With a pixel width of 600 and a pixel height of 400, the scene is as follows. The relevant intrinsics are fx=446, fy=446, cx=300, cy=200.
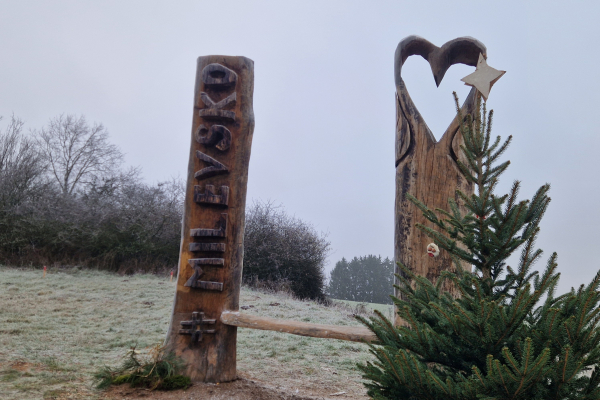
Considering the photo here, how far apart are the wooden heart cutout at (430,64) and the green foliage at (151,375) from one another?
2667 mm

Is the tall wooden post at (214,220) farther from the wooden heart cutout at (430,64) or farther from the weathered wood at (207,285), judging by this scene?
the wooden heart cutout at (430,64)

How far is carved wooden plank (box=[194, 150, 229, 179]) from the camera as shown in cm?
427

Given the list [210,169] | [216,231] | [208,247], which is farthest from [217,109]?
[208,247]

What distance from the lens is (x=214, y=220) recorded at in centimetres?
425

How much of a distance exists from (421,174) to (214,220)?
1.96m

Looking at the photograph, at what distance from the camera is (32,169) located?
14.4m

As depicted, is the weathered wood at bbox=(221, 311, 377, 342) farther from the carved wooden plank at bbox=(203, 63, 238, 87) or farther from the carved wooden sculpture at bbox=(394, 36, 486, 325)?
the carved wooden plank at bbox=(203, 63, 238, 87)

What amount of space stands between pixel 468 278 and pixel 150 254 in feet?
39.4

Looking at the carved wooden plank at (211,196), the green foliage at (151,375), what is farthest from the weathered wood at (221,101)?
the green foliage at (151,375)

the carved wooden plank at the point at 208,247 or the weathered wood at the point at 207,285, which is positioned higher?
the carved wooden plank at the point at 208,247

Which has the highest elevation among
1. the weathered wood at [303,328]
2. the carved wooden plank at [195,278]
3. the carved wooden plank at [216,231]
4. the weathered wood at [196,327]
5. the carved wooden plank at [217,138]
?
the carved wooden plank at [217,138]

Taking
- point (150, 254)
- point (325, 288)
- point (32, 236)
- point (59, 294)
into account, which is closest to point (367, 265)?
point (325, 288)

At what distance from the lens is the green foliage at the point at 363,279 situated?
13664mm

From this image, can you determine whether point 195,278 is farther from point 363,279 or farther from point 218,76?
point 363,279
